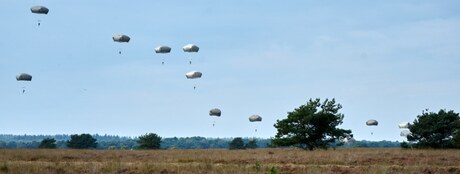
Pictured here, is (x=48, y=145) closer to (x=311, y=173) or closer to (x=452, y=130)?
(x=452, y=130)

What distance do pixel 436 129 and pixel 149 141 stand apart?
53158 mm

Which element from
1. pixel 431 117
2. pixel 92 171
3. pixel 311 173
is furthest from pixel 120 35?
pixel 311 173

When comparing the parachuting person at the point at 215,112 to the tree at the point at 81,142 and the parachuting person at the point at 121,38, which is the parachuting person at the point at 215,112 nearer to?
the parachuting person at the point at 121,38

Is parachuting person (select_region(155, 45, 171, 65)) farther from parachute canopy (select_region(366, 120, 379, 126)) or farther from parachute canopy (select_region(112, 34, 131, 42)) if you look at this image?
parachute canopy (select_region(366, 120, 379, 126))

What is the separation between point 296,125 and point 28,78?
3143cm

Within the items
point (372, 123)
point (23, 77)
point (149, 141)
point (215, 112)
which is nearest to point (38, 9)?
point (23, 77)

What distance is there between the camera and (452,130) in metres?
52.9

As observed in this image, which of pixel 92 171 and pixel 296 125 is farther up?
pixel 296 125

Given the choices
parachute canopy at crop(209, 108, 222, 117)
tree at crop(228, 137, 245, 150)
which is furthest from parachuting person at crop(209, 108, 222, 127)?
tree at crop(228, 137, 245, 150)

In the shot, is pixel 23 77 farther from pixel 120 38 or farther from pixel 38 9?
pixel 120 38

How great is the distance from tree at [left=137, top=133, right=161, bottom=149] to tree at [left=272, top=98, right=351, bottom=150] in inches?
1815

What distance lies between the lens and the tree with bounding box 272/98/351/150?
5020 cm

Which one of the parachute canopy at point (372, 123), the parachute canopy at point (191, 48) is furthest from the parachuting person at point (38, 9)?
the parachute canopy at point (372, 123)

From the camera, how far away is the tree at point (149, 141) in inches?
3679
